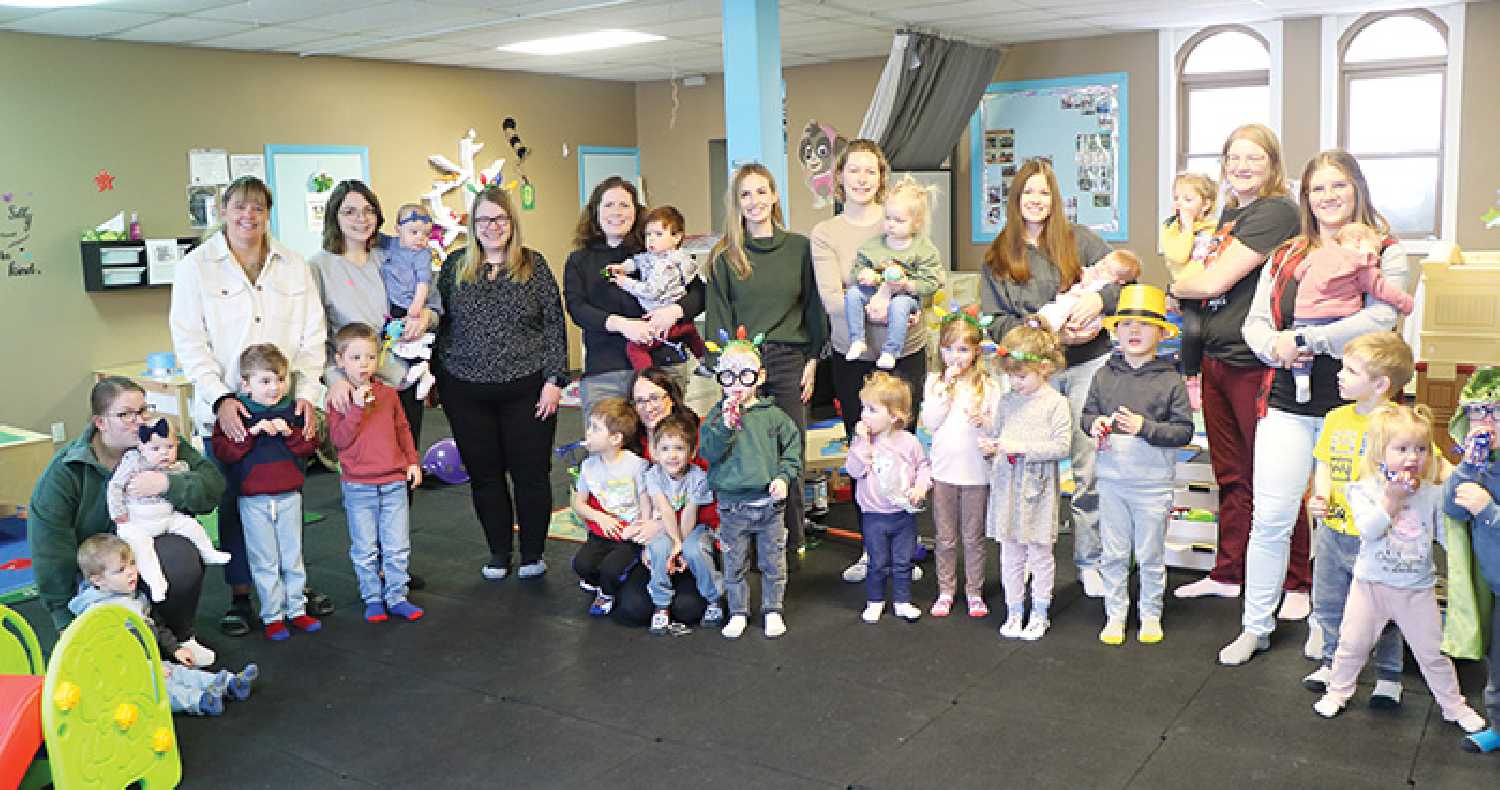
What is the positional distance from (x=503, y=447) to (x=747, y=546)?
1.13 metres

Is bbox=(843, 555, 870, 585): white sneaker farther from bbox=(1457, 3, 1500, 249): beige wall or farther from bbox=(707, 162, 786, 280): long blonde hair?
bbox=(1457, 3, 1500, 249): beige wall

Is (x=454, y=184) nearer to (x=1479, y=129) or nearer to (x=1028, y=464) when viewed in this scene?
(x=1028, y=464)

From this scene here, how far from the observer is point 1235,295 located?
12.7ft

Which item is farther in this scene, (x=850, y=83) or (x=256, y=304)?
(x=850, y=83)

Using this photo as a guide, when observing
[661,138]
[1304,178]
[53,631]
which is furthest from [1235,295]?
[661,138]

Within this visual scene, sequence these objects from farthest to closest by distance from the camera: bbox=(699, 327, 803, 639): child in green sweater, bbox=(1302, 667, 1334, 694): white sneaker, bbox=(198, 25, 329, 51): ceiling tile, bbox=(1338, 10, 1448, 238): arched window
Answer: bbox=(1338, 10, 1448, 238): arched window
bbox=(198, 25, 329, 51): ceiling tile
bbox=(699, 327, 803, 639): child in green sweater
bbox=(1302, 667, 1334, 694): white sneaker

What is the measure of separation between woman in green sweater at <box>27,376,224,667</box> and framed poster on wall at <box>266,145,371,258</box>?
4613 millimetres

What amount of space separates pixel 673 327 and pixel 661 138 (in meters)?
7.06

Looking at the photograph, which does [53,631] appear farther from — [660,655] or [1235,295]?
[1235,295]

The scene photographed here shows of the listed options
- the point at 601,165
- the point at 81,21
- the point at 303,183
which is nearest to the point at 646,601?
the point at 81,21

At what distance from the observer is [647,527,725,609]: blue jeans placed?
166 inches

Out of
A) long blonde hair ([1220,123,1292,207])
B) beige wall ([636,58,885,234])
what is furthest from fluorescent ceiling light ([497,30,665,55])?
long blonde hair ([1220,123,1292,207])

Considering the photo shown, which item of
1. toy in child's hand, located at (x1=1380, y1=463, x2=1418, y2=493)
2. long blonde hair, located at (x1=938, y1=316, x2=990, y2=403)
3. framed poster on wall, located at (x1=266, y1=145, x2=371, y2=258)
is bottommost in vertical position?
toy in child's hand, located at (x1=1380, y1=463, x2=1418, y2=493)

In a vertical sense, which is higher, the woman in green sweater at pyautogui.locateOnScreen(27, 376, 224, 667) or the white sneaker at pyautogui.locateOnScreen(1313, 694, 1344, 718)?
the woman in green sweater at pyautogui.locateOnScreen(27, 376, 224, 667)
